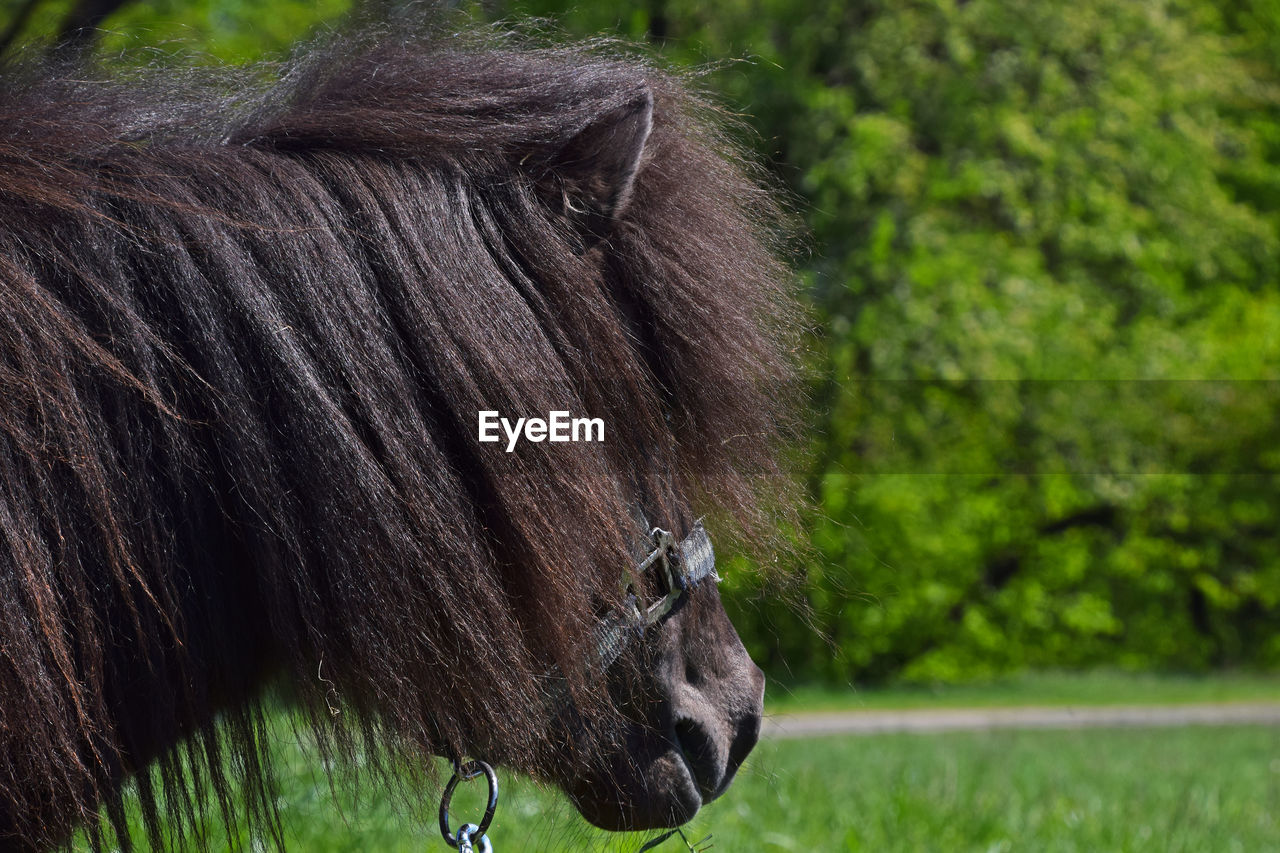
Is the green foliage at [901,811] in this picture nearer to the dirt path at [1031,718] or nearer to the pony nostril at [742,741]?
the pony nostril at [742,741]

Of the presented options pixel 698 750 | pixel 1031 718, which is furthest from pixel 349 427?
pixel 1031 718

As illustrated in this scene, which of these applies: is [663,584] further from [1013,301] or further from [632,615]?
[1013,301]

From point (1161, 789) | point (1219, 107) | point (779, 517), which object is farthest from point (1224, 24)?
point (779, 517)

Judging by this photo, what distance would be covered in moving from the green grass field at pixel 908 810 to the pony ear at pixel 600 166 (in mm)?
812

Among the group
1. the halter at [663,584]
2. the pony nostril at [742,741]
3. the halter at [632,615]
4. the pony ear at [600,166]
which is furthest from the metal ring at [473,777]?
the pony ear at [600,166]

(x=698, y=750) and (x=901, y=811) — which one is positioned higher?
(x=698, y=750)

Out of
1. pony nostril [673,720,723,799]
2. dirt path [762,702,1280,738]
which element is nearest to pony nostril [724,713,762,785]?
pony nostril [673,720,723,799]

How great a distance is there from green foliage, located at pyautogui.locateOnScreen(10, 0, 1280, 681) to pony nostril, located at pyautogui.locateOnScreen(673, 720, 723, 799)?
1084cm

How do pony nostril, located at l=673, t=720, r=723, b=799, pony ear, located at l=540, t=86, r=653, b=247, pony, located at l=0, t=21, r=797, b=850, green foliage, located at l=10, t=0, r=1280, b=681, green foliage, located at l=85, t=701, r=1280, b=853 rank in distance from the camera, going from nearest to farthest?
1. pony, located at l=0, t=21, r=797, b=850
2. pony ear, located at l=540, t=86, r=653, b=247
3. pony nostril, located at l=673, t=720, r=723, b=799
4. green foliage, located at l=85, t=701, r=1280, b=853
5. green foliage, located at l=10, t=0, r=1280, b=681

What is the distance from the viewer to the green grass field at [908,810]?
2529mm

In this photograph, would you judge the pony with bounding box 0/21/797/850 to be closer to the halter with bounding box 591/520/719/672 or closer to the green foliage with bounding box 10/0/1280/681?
the halter with bounding box 591/520/719/672

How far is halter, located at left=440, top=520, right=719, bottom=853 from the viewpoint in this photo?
1609mm

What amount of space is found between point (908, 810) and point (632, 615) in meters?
2.57

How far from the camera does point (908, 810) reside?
384cm
